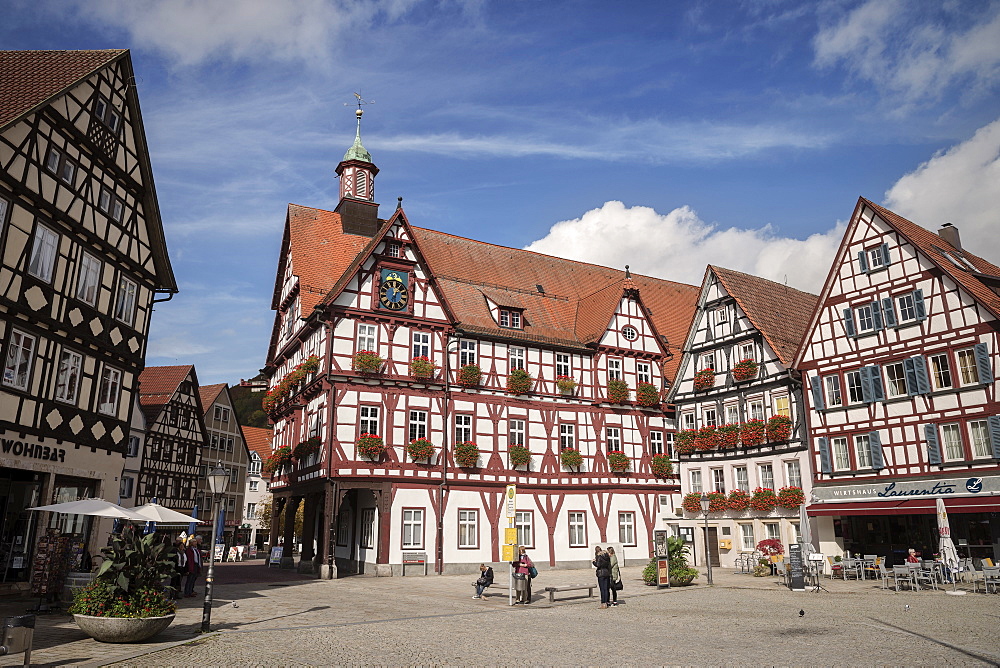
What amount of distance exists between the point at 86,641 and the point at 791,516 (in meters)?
26.5

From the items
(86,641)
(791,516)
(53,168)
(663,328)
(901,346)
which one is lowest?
(86,641)

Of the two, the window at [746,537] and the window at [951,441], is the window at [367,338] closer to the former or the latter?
the window at [746,537]

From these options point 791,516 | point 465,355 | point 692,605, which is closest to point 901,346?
point 791,516

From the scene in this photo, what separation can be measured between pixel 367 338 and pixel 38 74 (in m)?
15.4

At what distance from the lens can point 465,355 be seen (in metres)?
35.3

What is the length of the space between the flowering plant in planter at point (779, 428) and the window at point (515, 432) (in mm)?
10977

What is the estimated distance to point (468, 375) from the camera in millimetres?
34312

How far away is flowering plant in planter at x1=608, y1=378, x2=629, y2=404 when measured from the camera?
126 ft

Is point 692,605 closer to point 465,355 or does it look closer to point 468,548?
point 468,548

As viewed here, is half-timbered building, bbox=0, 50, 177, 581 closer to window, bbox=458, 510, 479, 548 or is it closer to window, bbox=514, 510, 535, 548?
window, bbox=458, 510, 479, 548

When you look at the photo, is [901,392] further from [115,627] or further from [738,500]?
[115,627]

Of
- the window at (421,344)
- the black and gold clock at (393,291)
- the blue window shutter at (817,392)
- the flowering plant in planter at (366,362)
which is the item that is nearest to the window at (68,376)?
the flowering plant in planter at (366,362)

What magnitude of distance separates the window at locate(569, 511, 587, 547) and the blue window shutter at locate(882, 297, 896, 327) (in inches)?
626

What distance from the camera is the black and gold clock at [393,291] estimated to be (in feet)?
110
